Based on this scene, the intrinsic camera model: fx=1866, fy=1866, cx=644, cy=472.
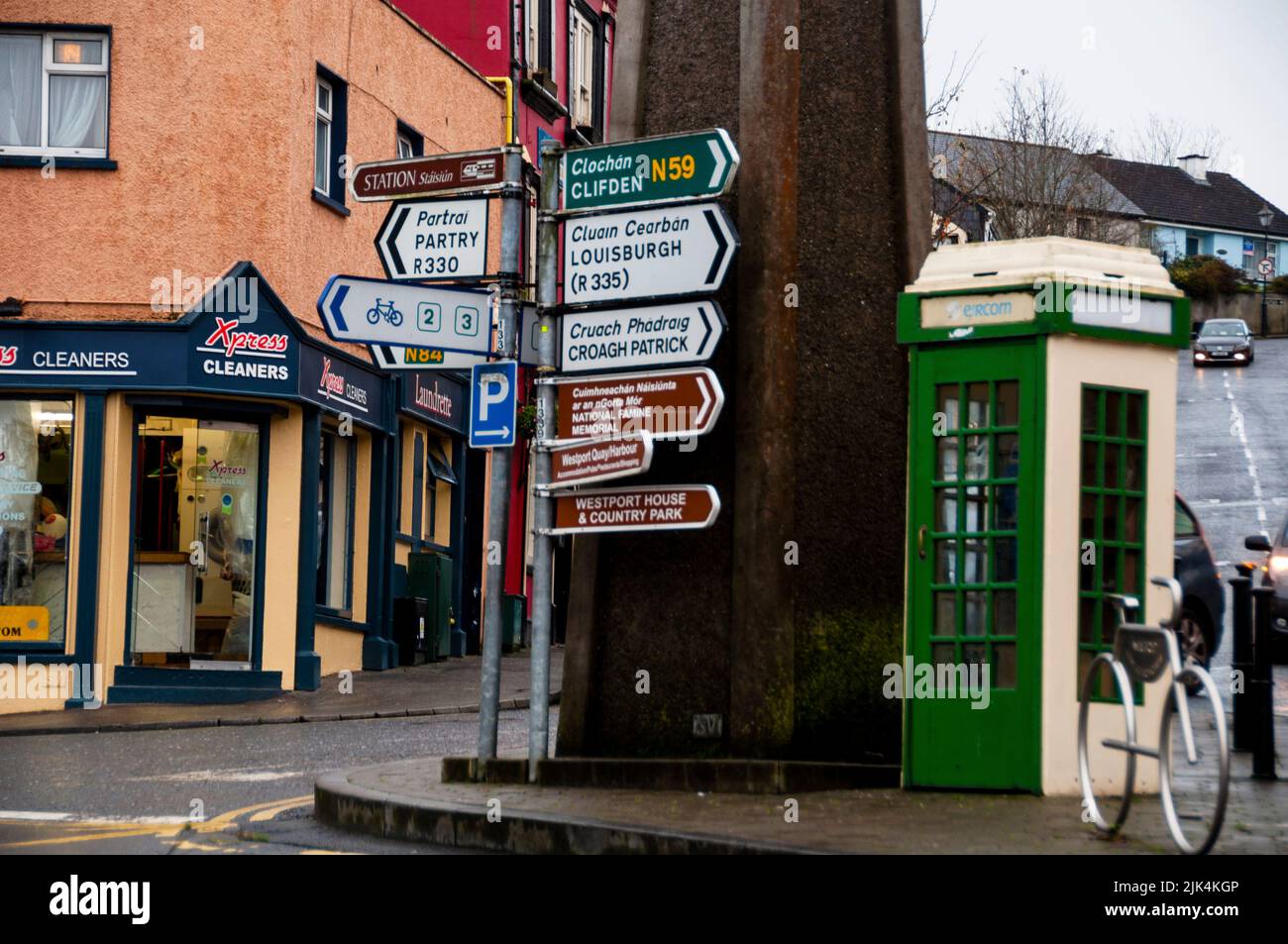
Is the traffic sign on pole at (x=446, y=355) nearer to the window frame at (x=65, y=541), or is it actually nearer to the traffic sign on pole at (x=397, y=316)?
the traffic sign on pole at (x=397, y=316)

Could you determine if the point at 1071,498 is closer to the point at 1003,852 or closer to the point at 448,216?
the point at 1003,852

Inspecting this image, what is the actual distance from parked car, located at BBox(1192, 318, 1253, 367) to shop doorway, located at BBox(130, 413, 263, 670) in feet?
166

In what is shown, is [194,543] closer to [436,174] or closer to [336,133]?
[336,133]

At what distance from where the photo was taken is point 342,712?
18.7 m

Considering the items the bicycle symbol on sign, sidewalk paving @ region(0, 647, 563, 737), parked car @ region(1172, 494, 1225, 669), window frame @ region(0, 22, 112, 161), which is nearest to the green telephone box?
the bicycle symbol on sign

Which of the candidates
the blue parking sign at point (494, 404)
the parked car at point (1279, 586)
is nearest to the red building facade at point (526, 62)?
the parked car at point (1279, 586)

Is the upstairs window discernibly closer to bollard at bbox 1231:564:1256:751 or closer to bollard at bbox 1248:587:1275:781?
bollard at bbox 1231:564:1256:751

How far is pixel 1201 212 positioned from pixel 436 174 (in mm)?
92735

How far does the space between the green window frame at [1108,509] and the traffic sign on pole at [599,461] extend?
7.38 ft

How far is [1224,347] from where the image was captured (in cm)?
6519

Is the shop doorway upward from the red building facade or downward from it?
downward

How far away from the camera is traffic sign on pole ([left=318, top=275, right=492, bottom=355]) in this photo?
10594 mm

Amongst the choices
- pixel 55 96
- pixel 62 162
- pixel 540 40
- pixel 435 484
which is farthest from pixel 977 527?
pixel 540 40
